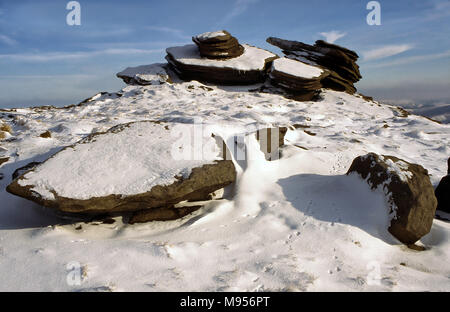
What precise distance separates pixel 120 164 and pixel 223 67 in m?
9.28

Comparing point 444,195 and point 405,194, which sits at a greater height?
point 405,194

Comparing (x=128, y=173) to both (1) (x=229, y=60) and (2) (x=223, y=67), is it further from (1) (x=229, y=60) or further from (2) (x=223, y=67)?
(1) (x=229, y=60)

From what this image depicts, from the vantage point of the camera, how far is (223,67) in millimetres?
11383

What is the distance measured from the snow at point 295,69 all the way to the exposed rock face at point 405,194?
27.8 ft

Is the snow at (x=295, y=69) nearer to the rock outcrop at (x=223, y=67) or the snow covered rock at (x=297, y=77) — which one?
the snow covered rock at (x=297, y=77)

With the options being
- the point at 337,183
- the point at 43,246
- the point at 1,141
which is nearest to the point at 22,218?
the point at 43,246

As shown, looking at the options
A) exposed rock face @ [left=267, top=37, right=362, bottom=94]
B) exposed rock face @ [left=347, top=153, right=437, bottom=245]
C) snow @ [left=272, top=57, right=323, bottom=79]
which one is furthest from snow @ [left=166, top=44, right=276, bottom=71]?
exposed rock face @ [left=347, top=153, right=437, bottom=245]

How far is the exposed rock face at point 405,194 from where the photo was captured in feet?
8.23

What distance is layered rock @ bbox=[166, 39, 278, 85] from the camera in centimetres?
1150

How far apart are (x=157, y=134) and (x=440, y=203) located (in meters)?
3.43

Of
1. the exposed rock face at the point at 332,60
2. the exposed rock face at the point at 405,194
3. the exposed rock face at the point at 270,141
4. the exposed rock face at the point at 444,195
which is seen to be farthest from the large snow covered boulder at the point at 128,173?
the exposed rock face at the point at 332,60

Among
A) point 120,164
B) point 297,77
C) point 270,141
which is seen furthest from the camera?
point 297,77

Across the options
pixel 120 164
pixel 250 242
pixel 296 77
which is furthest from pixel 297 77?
pixel 250 242

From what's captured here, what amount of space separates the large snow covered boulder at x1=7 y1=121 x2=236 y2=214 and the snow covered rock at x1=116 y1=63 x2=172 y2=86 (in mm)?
8774
